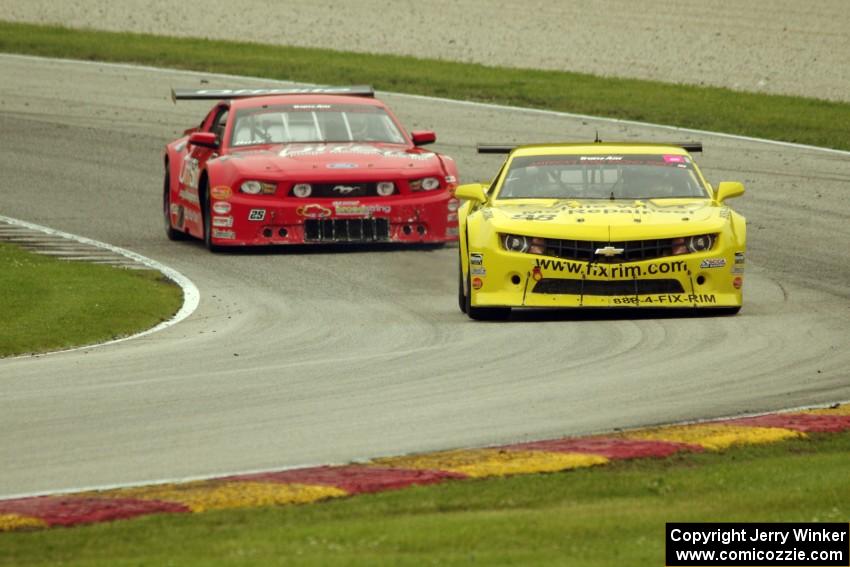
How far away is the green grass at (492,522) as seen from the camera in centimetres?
632

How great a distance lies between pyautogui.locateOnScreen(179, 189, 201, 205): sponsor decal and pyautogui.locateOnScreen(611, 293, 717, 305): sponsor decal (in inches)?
233

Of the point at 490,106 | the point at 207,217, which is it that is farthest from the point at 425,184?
the point at 490,106

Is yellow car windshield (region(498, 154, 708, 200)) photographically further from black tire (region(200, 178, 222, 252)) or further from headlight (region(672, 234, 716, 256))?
black tire (region(200, 178, 222, 252))

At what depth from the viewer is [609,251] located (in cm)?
1257

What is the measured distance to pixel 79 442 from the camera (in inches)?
335

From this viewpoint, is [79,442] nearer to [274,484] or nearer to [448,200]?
[274,484]

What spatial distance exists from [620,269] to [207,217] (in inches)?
224

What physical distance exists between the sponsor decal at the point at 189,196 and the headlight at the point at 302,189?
3.54 feet

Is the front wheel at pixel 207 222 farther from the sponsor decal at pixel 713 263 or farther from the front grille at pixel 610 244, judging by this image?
the sponsor decal at pixel 713 263

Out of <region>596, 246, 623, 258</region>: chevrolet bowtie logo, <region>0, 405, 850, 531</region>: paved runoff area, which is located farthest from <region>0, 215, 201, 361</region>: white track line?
<region>0, 405, 850, 531</region>: paved runoff area

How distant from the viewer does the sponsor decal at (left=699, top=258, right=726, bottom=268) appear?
1263 centimetres

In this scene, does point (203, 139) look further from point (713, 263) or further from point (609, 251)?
point (713, 263)

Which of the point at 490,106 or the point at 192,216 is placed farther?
the point at 490,106

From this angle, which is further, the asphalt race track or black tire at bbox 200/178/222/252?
black tire at bbox 200/178/222/252
